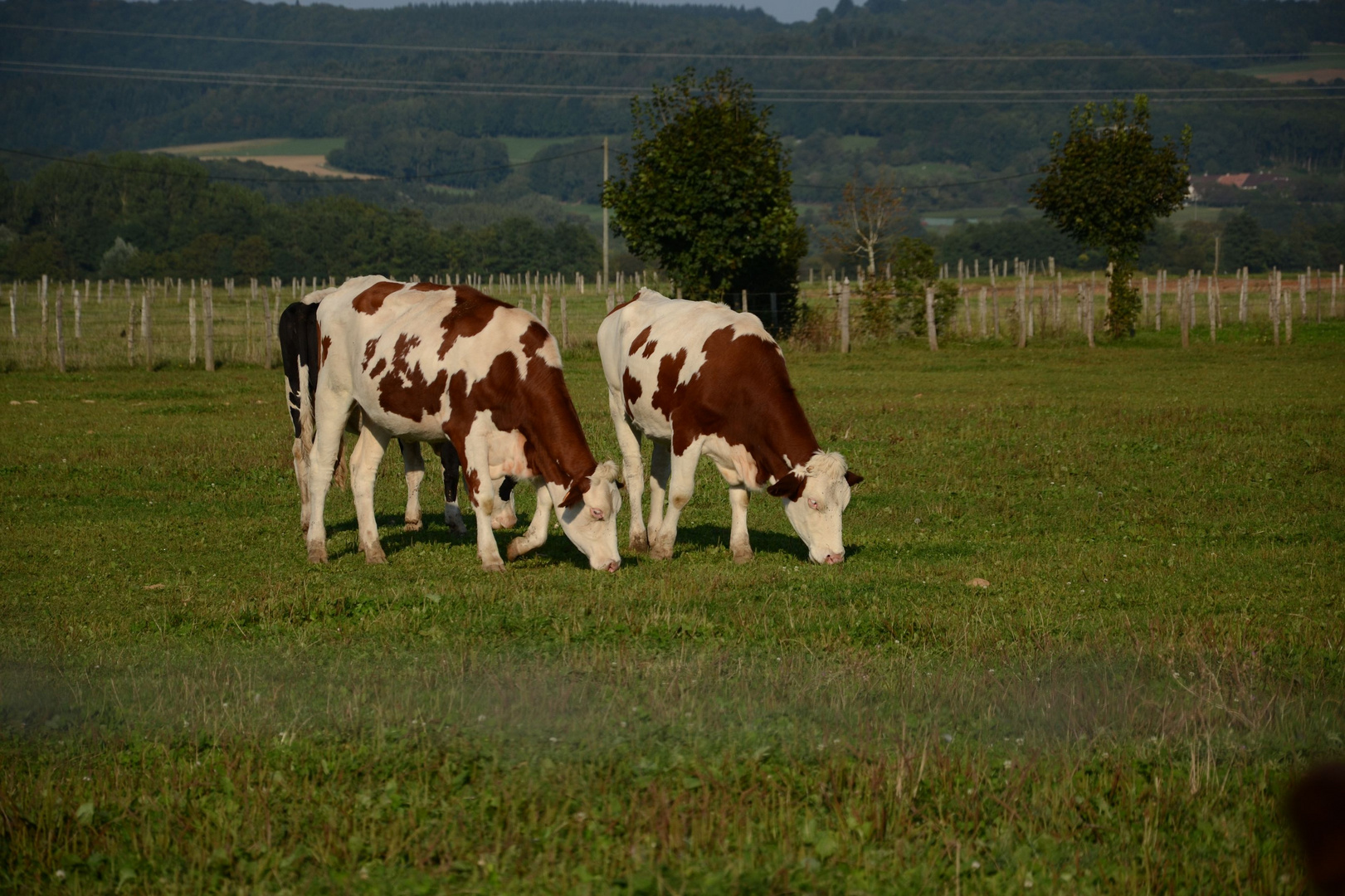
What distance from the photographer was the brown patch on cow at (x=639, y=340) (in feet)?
42.0

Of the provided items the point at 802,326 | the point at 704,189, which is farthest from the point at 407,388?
the point at 802,326

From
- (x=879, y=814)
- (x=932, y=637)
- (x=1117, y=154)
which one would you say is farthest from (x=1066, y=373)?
(x=879, y=814)

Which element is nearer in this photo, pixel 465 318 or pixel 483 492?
pixel 483 492

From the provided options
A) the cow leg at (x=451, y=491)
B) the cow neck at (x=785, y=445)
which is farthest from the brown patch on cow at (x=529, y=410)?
the cow leg at (x=451, y=491)

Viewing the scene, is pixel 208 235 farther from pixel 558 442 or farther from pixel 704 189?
pixel 558 442

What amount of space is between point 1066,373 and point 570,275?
387ft

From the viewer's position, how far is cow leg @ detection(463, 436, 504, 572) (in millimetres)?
11734

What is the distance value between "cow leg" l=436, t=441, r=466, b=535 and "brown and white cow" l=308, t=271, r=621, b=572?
130 centimetres

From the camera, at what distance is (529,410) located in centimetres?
1177

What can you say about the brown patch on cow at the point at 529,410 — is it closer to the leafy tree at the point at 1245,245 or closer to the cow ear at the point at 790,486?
the cow ear at the point at 790,486

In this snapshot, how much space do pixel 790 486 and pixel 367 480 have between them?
13.3ft

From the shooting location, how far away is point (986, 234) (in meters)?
168

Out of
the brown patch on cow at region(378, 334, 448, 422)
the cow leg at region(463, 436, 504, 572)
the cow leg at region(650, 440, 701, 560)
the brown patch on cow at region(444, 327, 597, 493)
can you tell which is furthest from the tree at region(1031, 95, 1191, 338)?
the cow leg at region(463, 436, 504, 572)

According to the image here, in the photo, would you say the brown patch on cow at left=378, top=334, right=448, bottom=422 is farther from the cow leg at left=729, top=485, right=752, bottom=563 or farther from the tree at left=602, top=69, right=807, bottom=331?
the tree at left=602, top=69, right=807, bottom=331
